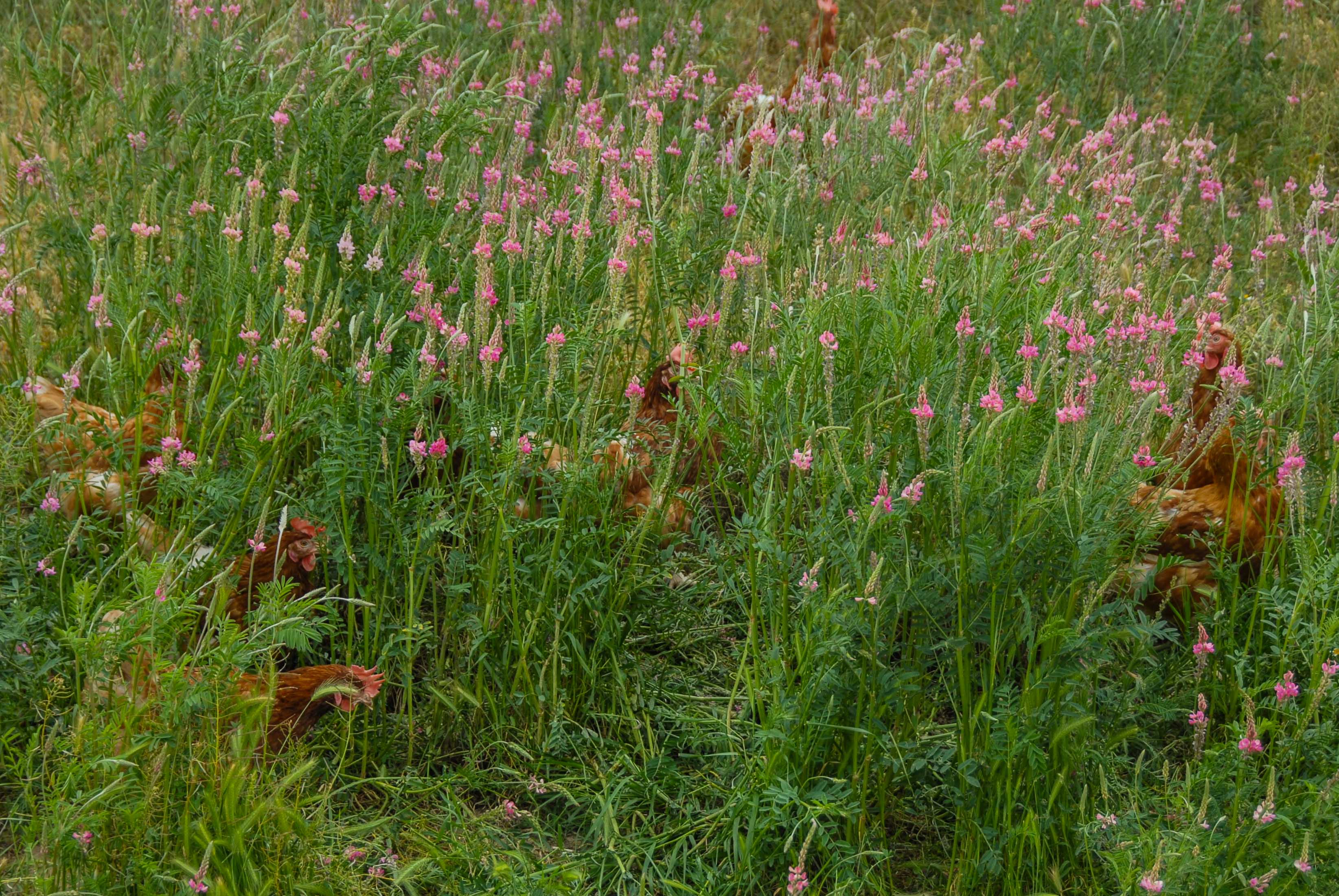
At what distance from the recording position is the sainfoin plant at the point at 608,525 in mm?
2092

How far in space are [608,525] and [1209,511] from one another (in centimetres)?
129

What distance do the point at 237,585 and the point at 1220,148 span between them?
4275mm

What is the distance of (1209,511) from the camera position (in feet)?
8.91

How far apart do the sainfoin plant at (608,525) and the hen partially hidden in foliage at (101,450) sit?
15 mm

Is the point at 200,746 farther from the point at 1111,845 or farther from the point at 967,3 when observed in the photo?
the point at 967,3

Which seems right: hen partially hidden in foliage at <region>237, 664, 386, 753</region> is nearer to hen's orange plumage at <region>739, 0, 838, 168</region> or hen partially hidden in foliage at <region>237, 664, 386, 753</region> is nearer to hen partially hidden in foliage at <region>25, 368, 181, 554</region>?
hen partially hidden in foliage at <region>25, 368, 181, 554</region>

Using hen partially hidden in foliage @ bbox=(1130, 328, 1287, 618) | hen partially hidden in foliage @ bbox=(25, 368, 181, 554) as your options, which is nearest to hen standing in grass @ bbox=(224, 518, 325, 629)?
hen partially hidden in foliage @ bbox=(25, 368, 181, 554)

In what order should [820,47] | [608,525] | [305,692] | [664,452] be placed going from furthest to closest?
1. [820,47]
2. [664,452]
3. [608,525]
4. [305,692]

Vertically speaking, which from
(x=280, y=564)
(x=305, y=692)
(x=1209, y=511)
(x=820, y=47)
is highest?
(x=820, y=47)

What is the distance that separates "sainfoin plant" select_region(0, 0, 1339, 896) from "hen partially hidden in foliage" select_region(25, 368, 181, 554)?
0.01m

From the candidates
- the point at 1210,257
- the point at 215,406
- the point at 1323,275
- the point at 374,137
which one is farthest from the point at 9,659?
the point at 1210,257

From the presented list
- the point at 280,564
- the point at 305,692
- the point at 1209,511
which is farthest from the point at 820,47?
the point at 305,692

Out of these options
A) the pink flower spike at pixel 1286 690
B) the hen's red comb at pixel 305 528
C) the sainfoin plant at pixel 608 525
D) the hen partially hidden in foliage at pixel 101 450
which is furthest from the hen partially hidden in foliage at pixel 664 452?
the pink flower spike at pixel 1286 690

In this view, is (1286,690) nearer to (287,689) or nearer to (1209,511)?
(1209,511)
